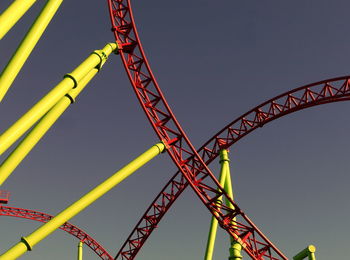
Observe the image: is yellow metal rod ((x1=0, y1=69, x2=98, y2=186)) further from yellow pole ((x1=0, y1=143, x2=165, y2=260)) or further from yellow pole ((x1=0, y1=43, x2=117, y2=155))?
yellow pole ((x1=0, y1=143, x2=165, y2=260))

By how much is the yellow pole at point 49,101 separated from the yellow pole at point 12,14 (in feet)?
5.62

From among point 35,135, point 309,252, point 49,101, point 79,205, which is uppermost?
point 309,252

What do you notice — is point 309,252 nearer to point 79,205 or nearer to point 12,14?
point 79,205

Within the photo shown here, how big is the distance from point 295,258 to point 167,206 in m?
6.55

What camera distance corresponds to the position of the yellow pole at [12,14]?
565 centimetres

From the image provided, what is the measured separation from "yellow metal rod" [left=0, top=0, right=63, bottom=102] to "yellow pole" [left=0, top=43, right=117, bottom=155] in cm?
80

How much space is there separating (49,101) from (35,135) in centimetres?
74

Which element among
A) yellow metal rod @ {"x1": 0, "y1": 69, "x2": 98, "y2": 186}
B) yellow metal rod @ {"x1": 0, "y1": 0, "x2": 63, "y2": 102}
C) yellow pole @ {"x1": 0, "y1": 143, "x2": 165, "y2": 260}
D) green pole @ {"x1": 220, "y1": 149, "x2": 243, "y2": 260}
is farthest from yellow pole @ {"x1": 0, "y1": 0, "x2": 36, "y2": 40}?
green pole @ {"x1": 220, "y1": 149, "x2": 243, "y2": 260}

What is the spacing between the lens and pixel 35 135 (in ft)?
24.6

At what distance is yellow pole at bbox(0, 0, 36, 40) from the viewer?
18.5 ft

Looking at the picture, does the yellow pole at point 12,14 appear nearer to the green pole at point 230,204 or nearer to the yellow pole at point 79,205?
the yellow pole at point 79,205

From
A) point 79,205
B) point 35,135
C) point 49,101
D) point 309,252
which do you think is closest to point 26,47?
point 49,101

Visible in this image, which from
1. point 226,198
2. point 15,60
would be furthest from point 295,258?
point 15,60

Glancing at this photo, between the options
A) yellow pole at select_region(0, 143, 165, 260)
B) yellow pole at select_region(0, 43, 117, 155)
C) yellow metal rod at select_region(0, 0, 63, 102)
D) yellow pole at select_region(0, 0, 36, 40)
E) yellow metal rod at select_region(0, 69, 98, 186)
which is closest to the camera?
yellow pole at select_region(0, 0, 36, 40)
